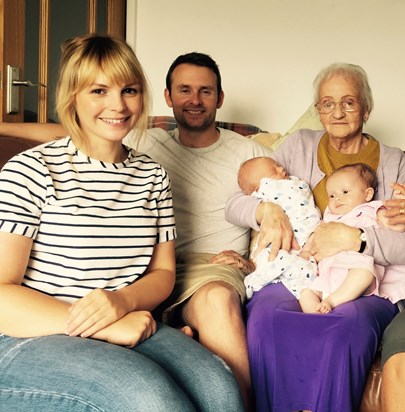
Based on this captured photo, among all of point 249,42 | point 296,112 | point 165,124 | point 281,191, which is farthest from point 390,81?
point 281,191

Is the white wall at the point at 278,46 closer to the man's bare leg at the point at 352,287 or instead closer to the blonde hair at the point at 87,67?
the man's bare leg at the point at 352,287

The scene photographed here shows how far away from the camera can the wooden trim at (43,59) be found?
3.03m

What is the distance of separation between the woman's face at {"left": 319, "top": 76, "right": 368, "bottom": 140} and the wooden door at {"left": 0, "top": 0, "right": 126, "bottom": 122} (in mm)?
1320

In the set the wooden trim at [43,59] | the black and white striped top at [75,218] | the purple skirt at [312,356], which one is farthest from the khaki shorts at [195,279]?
the wooden trim at [43,59]

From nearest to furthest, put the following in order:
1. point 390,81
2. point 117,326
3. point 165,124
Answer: point 117,326, point 165,124, point 390,81

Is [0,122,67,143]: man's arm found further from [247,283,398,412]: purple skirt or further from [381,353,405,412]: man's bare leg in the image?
[381,353,405,412]: man's bare leg

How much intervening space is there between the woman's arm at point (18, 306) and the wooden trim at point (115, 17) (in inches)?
103

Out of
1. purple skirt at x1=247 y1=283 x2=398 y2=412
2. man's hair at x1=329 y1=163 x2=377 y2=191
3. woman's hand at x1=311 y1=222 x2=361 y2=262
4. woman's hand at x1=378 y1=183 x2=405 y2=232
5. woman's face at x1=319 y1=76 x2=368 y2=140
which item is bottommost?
purple skirt at x1=247 y1=283 x2=398 y2=412

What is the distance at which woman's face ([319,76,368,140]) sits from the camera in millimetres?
2195

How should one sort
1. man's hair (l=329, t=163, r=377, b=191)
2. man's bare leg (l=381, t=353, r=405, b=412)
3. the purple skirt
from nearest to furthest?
man's bare leg (l=381, t=353, r=405, b=412) < the purple skirt < man's hair (l=329, t=163, r=377, b=191)

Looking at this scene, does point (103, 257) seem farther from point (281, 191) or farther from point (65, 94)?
point (281, 191)

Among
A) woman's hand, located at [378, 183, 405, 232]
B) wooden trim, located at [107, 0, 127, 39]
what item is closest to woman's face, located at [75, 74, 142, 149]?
woman's hand, located at [378, 183, 405, 232]

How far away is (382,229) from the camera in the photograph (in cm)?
196

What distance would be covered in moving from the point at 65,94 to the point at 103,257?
1.40 feet
